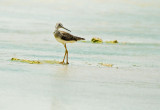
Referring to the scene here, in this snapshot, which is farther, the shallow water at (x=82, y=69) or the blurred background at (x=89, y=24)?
the blurred background at (x=89, y=24)

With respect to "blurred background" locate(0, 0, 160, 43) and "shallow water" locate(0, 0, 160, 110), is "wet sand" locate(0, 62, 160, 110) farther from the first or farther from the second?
"blurred background" locate(0, 0, 160, 43)

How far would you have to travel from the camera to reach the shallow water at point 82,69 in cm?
782

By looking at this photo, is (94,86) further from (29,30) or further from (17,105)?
(29,30)

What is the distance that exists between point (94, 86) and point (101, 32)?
12402 mm

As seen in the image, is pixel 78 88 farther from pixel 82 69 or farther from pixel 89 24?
pixel 89 24

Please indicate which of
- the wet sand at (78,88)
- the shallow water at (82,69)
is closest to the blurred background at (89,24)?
the shallow water at (82,69)

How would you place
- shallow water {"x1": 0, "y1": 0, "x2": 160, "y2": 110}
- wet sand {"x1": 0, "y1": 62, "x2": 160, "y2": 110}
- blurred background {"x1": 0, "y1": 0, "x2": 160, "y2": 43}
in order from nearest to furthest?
1. wet sand {"x1": 0, "y1": 62, "x2": 160, "y2": 110}
2. shallow water {"x1": 0, "y1": 0, "x2": 160, "y2": 110}
3. blurred background {"x1": 0, "y1": 0, "x2": 160, "y2": 43}

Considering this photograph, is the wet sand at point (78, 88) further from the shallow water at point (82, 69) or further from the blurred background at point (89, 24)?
the blurred background at point (89, 24)

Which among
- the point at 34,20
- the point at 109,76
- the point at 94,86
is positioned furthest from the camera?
the point at 34,20

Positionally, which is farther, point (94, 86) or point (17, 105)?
point (94, 86)

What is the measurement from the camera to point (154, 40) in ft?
62.6

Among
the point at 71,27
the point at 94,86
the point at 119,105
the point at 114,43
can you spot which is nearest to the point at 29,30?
the point at 71,27

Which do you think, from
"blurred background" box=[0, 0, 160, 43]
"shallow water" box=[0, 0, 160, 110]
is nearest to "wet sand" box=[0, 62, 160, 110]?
"shallow water" box=[0, 0, 160, 110]

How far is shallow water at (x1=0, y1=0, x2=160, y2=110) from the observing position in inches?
308
